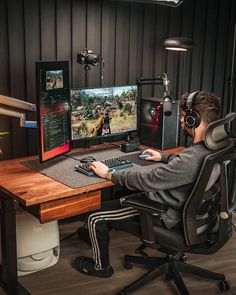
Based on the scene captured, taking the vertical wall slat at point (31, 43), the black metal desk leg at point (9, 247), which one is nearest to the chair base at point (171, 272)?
the black metal desk leg at point (9, 247)

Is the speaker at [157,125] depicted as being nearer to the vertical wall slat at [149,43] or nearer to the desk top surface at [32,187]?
the vertical wall slat at [149,43]

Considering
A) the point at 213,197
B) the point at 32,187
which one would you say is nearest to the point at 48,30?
the point at 32,187

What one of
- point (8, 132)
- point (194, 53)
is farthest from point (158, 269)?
point (194, 53)

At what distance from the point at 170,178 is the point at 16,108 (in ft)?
3.52

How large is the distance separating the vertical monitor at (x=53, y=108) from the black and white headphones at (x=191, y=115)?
843 mm

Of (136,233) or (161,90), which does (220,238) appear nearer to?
(136,233)

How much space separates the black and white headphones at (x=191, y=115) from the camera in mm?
2426

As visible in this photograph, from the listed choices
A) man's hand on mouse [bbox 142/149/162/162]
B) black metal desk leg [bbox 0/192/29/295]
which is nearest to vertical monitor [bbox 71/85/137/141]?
man's hand on mouse [bbox 142/149/162/162]

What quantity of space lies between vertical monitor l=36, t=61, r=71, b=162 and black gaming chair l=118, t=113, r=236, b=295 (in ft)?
2.19

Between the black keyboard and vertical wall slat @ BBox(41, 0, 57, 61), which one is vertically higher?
vertical wall slat @ BBox(41, 0, 57, 61)

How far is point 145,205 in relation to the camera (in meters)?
2.39

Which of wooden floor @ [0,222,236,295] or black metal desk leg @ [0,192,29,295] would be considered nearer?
black metal desk leg @ [0,192,29,295]

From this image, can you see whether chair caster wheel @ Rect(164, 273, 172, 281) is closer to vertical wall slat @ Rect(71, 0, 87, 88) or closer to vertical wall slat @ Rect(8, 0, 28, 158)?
vertical wall slat @ Rect(8, 0, 28, 158)

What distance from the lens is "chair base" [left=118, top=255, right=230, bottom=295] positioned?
2.70 metres
